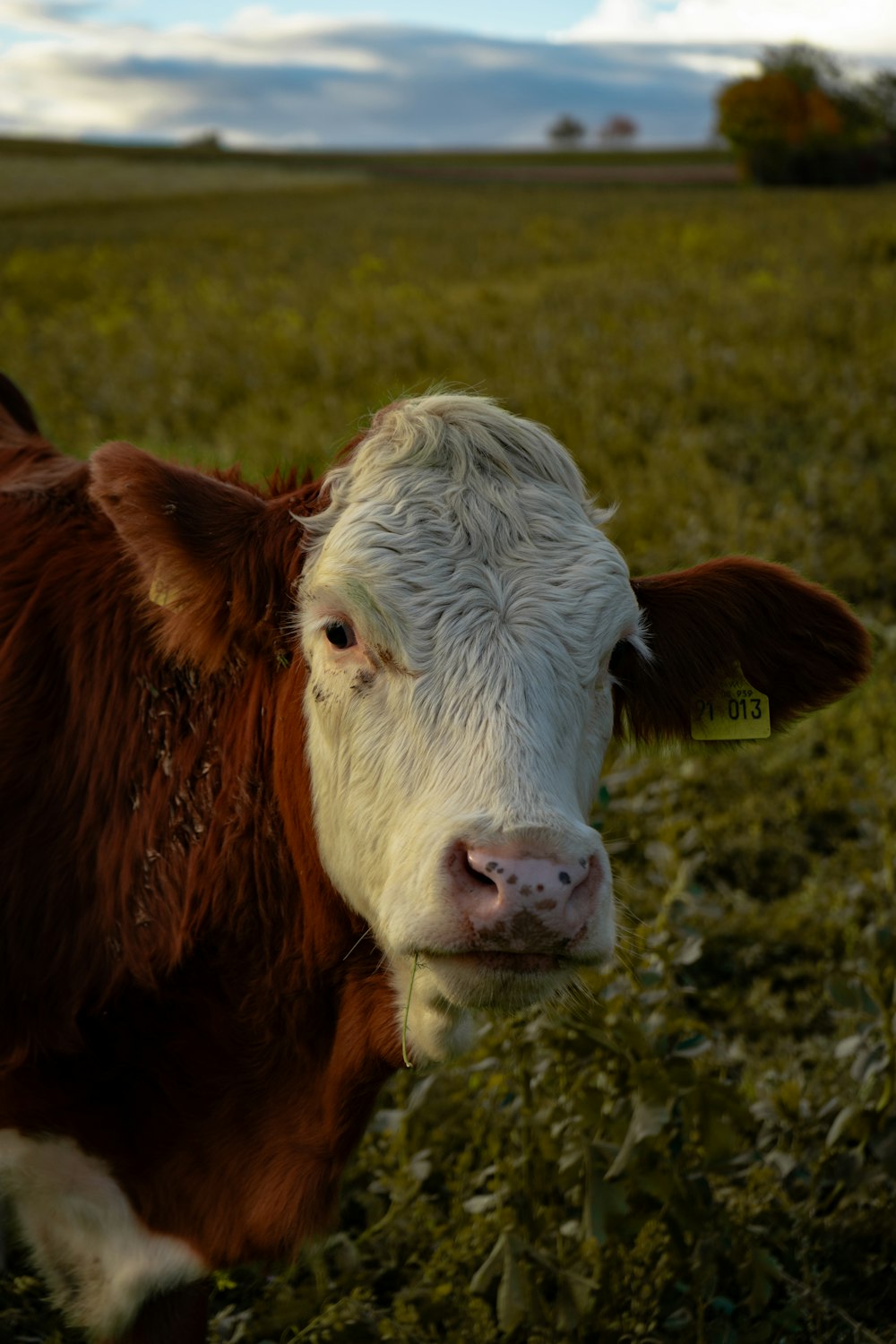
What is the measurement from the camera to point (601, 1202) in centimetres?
281

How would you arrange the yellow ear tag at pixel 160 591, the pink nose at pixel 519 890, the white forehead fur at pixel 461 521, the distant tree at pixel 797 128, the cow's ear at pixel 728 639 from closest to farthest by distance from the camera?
A: the pink nose at pixel 519 890 → the white forehead fur at pixel 461 521 → the yellow ear tag at pixel 160 591 → the cow's ear at pixel 728 639 → the distant tree at pixel 797 128

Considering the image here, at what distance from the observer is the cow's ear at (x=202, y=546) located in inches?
93.2

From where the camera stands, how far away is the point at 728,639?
2.75 metres

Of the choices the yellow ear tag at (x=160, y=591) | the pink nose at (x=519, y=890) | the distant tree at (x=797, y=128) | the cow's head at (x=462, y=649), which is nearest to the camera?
the pink nose at (x=519, y=890)

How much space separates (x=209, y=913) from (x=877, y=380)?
8945 millimetres

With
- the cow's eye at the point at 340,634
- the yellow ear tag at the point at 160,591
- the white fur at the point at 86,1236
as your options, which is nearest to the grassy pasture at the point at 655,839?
the white fur at the point at 86,1236

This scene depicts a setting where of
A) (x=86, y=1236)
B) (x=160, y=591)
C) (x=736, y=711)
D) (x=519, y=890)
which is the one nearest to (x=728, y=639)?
(x=736, y=711)

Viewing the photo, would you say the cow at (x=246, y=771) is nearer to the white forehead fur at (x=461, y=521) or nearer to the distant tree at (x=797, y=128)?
the white forehead fur at (x=461, y=521)

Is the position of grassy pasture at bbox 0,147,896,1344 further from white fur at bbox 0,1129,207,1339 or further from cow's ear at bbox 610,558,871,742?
cow's ear at bbox 610,558,871,742

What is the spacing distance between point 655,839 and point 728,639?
2.51 meters

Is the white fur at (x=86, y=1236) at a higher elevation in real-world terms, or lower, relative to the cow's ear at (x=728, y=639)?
Answer: lower

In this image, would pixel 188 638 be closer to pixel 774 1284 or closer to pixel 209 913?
pixel 209 913

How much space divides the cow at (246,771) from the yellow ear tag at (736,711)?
47mm

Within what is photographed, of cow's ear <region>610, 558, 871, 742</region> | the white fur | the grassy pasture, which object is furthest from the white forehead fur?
the white fur
